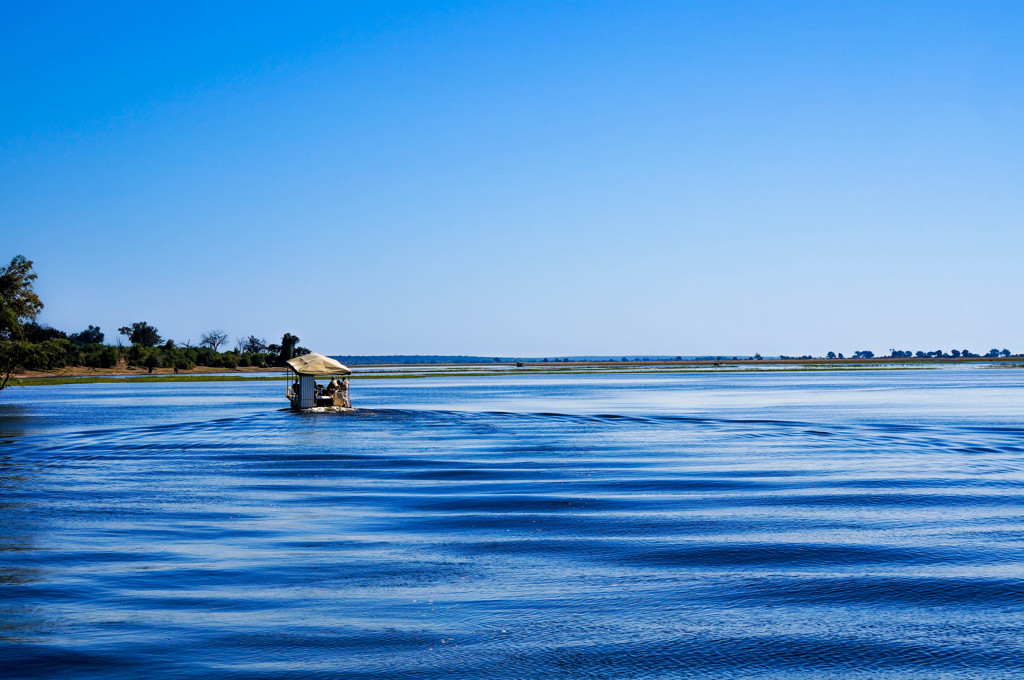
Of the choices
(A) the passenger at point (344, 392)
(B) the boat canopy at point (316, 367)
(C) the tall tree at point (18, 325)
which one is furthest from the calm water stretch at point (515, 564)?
(C) the tall tree at point (18, 325)

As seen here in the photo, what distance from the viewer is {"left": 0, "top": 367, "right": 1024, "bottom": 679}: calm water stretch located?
8344mm

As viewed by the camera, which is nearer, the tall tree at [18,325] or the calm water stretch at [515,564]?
the calm water stretch at [515,564]

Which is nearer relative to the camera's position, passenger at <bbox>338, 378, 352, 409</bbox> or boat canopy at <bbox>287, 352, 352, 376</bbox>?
boat canopy at <bbox>287, 352, 352, 376</bbox>

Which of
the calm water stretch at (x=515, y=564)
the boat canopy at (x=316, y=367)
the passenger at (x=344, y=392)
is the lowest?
the calm water stretch at (x=515, y=564)

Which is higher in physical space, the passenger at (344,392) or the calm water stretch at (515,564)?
the passenger at (344,392)

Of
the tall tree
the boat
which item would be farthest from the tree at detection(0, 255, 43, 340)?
the boat

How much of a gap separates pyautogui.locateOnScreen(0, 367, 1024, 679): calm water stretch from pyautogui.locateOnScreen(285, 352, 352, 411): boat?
75.9 ft

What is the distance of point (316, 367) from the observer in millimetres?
51938

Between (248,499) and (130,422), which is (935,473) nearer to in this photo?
(248,499)

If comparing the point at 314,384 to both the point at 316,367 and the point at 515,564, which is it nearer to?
the point at 316,367

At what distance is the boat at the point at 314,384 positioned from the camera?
171 feet

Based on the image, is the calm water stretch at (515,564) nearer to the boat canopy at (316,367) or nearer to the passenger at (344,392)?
the boat canopy at (316,367)

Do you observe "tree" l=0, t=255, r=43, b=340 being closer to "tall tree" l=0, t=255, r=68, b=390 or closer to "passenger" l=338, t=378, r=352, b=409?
"tall tree" l=0, t=255, r=68, b=390

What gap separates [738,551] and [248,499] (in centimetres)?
1038
